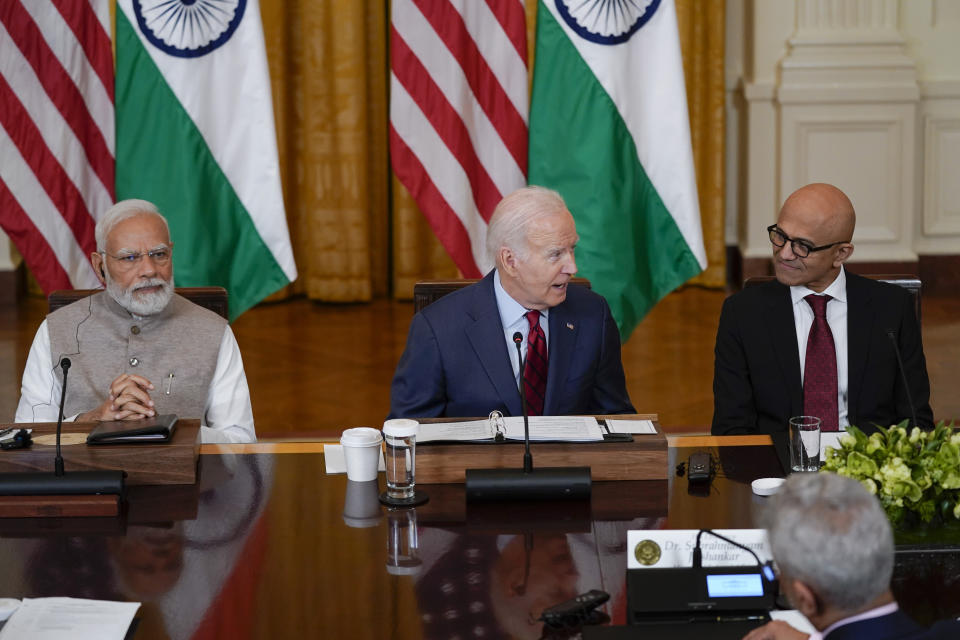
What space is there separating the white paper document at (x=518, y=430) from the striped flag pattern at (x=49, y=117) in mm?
2074

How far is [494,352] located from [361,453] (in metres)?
0.69

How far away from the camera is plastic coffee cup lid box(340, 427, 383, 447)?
2707 millimetres

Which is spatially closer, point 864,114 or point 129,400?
point 129,400

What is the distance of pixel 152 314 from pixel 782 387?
1.74m

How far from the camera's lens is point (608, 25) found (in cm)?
439

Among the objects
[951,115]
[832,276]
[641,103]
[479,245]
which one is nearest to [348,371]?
[479,245]

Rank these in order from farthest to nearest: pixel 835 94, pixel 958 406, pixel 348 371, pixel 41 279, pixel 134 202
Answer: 1. pixel 835 94
2. pixel 348 371
3. pixel 958 406
4. pixel 41 279
5. pixel 134 202

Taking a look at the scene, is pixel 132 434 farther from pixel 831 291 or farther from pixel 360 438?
pixel 831 291

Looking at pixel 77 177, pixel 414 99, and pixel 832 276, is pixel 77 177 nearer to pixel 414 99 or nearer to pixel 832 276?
pixel 414 99

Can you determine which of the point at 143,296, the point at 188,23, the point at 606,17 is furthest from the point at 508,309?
the point at 188,23

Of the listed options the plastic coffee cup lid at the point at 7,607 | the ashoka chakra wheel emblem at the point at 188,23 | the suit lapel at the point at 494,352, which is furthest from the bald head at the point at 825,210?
the plastic coffee cup lid at the point at 7,607

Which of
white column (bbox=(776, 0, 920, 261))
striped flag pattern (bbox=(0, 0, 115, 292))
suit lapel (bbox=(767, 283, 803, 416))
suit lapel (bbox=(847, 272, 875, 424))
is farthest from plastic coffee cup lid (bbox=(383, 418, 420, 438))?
white column (bbox=(776, 0, 920, 261))

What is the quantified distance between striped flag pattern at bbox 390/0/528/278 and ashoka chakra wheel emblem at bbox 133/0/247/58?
0.58 meters

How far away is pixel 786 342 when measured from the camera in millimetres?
3451
